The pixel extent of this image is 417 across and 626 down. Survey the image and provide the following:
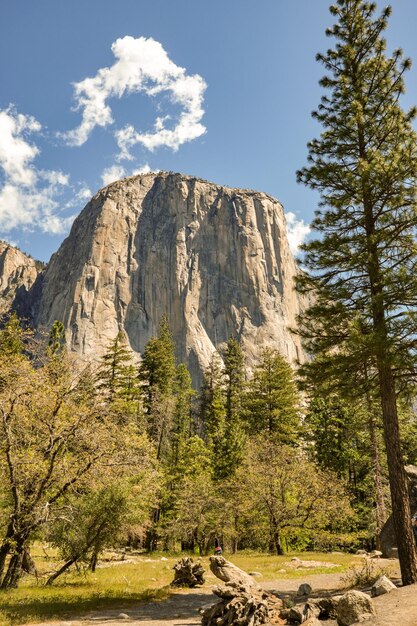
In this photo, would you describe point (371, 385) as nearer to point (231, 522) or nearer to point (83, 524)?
point (83, 524)

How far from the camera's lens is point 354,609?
767 centimetres

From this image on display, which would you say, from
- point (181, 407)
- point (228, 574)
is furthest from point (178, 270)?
point (228, 574)

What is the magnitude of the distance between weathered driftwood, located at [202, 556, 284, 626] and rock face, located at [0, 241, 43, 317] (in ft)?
425

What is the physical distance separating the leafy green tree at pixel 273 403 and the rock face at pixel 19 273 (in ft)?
354

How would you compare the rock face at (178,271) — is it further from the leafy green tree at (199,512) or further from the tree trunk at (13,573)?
the tree trunk at (13,573)

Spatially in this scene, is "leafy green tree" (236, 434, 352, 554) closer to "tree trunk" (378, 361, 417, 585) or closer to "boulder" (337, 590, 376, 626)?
"tree trunk" (378, 361, 417, 585)

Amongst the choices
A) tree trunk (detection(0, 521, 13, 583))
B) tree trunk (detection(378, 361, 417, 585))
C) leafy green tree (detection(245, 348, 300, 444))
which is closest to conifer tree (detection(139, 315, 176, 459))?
leafy green tree (detection(245, 348, 300, 444))

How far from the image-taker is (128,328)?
100 meters

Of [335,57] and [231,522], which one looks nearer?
[335,57]

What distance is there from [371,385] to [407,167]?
256 inches

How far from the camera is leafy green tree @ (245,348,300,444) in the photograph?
3497cm

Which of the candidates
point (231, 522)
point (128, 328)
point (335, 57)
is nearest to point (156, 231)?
point (128, 328)

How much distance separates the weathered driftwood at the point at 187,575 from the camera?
15.6 meters

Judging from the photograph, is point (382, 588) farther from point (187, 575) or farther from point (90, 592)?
point (90, 592)
